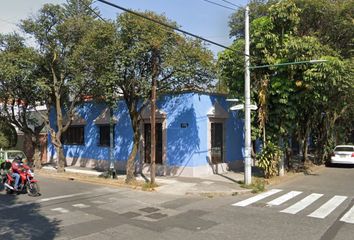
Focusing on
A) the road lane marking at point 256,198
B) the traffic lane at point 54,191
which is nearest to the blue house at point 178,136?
the traffic lane at point 54,191

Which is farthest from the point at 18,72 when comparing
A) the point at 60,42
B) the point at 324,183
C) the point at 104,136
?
the point at 324,183

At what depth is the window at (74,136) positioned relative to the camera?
25.5 meters

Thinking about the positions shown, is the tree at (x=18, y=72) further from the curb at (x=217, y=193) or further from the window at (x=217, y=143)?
the curb at (x=217, y=193)

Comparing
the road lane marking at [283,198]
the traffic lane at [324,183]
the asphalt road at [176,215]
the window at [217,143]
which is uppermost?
the window at [217,143]

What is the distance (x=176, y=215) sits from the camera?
11430 millimetres

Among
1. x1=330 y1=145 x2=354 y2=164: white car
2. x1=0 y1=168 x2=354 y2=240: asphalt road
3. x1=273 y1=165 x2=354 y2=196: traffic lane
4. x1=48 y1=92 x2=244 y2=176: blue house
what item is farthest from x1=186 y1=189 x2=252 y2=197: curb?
x1=330 y1=145 x2=354 y2=164: white car

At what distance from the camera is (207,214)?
37.7ft

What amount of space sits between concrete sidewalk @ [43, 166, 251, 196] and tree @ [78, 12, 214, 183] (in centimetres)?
400

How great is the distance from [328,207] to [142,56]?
→ 8808 mm

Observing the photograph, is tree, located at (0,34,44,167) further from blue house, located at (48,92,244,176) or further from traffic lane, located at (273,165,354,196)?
traffic lane, located at (273,165,354,196)

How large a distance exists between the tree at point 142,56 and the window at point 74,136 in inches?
357

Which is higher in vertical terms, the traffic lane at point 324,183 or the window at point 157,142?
the window at point 157,142

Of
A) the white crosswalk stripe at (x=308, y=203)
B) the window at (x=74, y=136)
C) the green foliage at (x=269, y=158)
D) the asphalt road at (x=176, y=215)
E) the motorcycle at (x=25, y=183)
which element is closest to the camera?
the asphalt road at (x=176, y=215)

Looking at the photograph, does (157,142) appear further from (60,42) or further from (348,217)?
(348,217)
